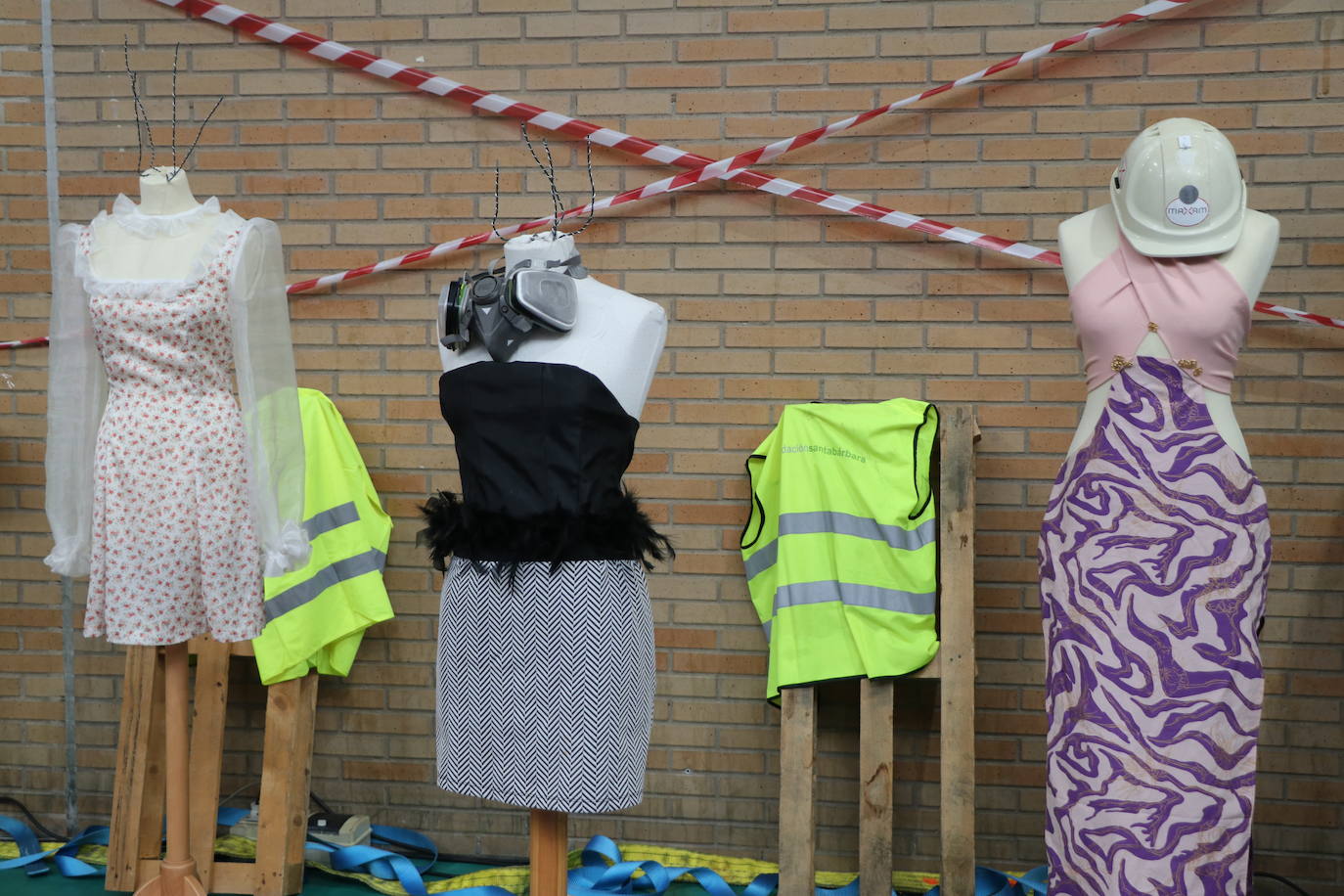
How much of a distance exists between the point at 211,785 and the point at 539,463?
170 cm

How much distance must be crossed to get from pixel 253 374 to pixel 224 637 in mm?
541

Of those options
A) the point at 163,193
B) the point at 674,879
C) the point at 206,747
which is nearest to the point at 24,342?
the point at 206,747

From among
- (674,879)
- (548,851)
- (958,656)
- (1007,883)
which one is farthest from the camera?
(674,879)

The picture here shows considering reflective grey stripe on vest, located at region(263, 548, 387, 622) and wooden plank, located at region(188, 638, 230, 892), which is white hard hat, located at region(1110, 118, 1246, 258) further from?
wooden plank, located at region(188, 638, 230, 892)

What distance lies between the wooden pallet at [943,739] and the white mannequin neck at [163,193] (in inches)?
71.9

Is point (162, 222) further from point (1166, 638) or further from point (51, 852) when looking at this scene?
point (1166, 638)

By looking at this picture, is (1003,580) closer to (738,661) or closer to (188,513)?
(738,661)

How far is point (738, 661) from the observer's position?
347 centimetres

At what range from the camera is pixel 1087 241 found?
2.54 metres

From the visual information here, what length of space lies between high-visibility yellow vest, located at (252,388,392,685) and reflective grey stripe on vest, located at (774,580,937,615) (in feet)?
3.56

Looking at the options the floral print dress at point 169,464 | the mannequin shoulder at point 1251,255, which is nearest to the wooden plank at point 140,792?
the floral print dress at point 169,464

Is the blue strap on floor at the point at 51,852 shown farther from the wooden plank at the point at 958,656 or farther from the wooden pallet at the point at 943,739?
the wooden plank at the point at 958,656

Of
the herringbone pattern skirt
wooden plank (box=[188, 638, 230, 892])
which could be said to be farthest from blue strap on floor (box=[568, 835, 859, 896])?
the herringbone pattern skirt

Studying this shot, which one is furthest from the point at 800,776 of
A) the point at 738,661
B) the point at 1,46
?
the point at 1,46
